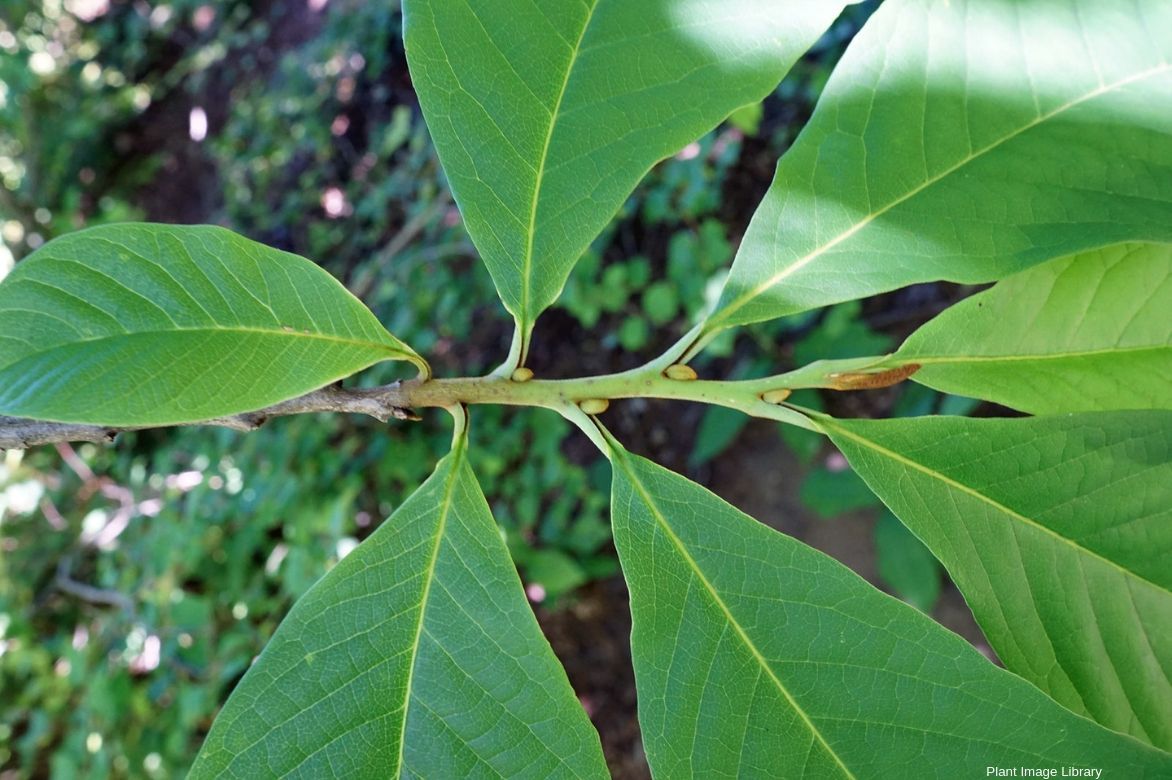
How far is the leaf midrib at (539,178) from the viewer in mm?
749

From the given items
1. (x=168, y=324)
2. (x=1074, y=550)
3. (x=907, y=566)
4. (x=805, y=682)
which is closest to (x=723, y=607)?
(x=805, y=682)

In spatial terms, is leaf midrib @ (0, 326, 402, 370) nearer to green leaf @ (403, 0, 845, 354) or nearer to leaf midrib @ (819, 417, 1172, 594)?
green leaf @ (403, 0, 845, 354)

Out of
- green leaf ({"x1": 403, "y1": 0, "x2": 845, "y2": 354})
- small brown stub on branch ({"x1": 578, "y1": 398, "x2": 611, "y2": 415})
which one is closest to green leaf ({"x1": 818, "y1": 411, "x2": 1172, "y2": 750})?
small brown stub on branch ({"x1": 578, "y1": 398, "x2": 611, "y2": 415})

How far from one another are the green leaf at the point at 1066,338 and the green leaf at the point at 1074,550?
0.05 metres

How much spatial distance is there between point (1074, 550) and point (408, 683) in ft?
1.93

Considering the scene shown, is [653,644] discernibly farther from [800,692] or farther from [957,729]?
[957,729]

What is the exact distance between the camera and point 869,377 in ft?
2.52

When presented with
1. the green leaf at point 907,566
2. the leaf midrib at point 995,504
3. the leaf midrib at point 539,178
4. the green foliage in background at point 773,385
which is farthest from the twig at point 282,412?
the green leaf at point 907,566

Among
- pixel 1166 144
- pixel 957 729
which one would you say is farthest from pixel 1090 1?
pixel 957 729

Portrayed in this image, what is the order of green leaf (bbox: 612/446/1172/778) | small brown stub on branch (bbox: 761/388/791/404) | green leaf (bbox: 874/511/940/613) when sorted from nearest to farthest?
1. green leaf (bbox: 612/446/1172/778)
2. small brown stub on branch (bbox: 761/388/791/404)
3. green leaf (bbox: 874/511/940/613)

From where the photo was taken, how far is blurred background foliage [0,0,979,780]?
2402 mm

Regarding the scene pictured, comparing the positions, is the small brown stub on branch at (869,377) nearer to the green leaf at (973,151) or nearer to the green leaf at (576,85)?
the green leaf at (973,151)

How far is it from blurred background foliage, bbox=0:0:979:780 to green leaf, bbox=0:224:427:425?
1523 millimetres

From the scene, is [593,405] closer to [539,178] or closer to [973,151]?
[539,178]
